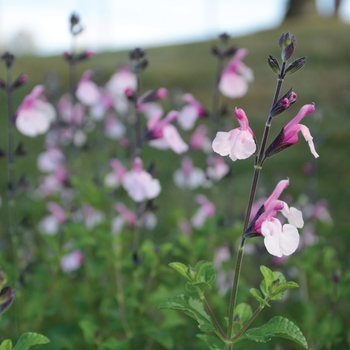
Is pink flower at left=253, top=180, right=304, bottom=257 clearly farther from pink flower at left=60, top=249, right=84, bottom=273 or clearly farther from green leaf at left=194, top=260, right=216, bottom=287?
pink flower at left=60, top=249, right=84, bottom=273

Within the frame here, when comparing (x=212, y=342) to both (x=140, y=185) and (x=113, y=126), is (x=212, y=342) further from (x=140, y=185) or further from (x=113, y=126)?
(x=113, y=126)

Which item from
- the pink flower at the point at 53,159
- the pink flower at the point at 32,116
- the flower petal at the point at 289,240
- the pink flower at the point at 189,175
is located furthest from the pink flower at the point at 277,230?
the pink flower at the point at 53,159

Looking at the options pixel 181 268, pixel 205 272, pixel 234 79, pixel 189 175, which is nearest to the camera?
pixel 181 268

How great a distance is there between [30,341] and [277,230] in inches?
33.2

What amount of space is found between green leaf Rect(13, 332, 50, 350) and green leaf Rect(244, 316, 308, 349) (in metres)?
0.63

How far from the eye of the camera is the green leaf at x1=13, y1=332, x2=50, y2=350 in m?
1.50

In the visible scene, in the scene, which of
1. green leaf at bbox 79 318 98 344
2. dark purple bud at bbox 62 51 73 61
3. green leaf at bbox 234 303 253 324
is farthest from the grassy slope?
green leaf at bbox 79 318 98 344

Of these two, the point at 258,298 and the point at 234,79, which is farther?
the point at 234,79

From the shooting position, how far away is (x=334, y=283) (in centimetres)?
237

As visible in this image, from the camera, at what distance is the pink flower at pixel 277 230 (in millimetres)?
1473

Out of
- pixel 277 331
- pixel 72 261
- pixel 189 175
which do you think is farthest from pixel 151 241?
pixel 277 331

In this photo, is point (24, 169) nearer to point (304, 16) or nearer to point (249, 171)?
point (249, 171)

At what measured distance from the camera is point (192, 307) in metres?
1.66

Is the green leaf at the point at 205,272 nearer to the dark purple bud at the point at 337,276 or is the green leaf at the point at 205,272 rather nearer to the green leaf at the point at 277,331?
the green leaf at the point at 277,331
